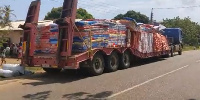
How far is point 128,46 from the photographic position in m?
16.7

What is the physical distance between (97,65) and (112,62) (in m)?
1.58

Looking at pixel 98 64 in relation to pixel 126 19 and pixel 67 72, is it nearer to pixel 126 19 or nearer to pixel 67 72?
pixel 67 72

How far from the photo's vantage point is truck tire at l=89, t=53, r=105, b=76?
1330cm

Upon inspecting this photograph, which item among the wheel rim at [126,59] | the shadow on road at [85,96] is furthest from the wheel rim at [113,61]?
the shadow on road at [85,96]

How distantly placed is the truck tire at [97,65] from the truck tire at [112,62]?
1.53ft

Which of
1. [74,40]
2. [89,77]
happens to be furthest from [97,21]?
[89,77]

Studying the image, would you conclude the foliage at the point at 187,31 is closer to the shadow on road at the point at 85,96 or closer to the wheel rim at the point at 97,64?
the wheel rim at the point at 97,64

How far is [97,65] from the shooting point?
548 inches

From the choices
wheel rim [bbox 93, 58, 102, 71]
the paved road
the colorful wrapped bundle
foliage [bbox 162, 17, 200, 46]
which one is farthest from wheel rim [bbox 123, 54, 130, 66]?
foliage [bbox 162, 17, 200, 46]

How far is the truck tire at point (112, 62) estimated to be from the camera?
14.7 metres

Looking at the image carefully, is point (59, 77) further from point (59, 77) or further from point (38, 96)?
point (38, 96)

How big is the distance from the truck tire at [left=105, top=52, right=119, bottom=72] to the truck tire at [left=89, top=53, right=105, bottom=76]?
47 cm

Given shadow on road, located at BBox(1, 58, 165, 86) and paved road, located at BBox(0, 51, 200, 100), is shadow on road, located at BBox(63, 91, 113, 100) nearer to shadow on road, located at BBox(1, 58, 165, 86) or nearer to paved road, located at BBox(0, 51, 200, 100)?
paved road, located at BBox(0, 51, 200, 100)

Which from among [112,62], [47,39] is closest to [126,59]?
[112,62]
